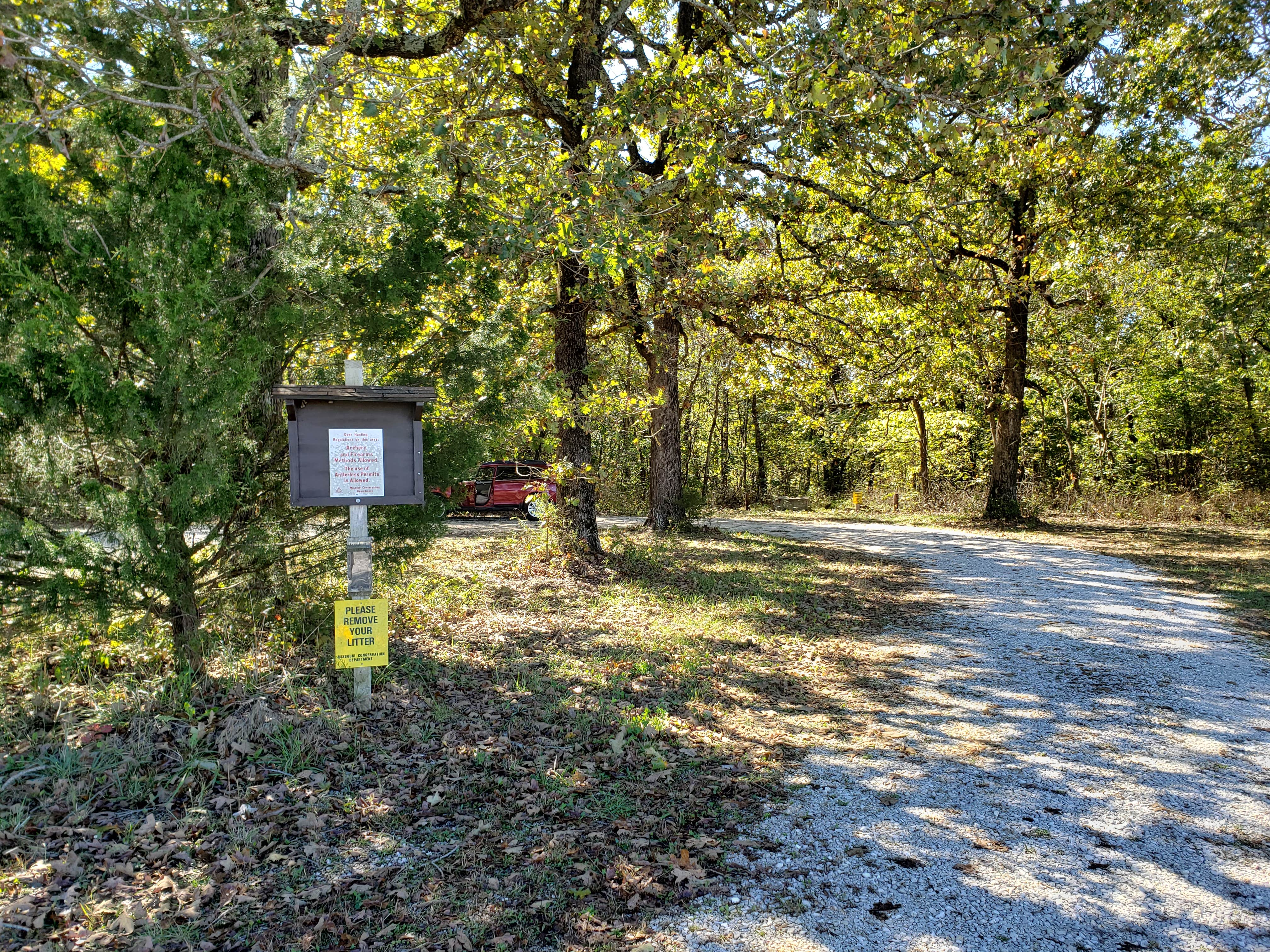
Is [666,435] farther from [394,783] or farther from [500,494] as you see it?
[394,783]

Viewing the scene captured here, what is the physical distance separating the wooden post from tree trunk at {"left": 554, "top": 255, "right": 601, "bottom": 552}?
4.93m

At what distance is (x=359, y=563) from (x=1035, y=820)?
Answer: 13.9 feet

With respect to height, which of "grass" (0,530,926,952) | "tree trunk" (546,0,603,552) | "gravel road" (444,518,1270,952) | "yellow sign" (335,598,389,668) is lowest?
"gravel road" (444,518,1270,952)

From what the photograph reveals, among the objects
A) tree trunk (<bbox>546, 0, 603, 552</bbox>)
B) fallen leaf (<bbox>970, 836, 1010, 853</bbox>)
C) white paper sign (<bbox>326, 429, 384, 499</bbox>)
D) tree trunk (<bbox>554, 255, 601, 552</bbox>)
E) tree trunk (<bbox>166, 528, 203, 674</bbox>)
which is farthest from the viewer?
tree trunk (<bbox>554, 255, 601, 552</bbox>)

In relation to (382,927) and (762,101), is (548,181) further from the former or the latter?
(382,927)

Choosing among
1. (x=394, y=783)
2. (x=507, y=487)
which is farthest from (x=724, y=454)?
(x=394, y=783)

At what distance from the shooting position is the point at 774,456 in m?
37.9

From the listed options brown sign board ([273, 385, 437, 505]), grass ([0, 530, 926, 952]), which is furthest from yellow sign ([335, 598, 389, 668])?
brown sign board ([273, 385, 437, 505])

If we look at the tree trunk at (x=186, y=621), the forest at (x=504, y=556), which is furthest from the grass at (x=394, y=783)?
the tree trunk at (x=186, y=621)

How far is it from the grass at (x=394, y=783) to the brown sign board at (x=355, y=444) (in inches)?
38.3

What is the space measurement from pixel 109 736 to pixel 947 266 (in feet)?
40.6

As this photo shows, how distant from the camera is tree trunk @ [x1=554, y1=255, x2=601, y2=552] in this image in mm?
10062

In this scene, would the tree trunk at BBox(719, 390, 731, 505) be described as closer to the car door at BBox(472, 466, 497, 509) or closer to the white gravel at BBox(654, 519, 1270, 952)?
the car door at BBox(472, 466, 497, 509)

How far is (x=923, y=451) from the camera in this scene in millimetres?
27719
